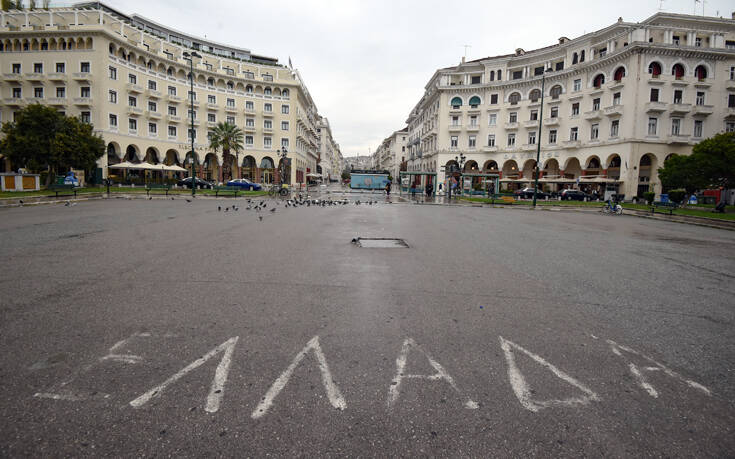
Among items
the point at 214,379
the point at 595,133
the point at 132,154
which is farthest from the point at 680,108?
the point at 132,154

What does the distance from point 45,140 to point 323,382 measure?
40981 millimetres

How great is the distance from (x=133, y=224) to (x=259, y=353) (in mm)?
10481

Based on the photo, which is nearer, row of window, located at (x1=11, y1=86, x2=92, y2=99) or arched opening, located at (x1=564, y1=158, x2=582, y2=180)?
row of window, located at (x1=11, y1=86, x2=92, y2=99)

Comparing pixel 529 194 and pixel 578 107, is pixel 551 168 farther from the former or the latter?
pixel 529 194

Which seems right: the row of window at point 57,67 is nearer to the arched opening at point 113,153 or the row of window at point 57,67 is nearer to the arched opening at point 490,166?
the arched opening at point 113,153

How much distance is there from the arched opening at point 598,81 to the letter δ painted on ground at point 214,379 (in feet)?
169

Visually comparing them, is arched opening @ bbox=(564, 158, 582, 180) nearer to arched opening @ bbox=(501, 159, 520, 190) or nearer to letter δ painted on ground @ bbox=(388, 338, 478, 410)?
arched opening @ bbox=(501, 159, 520, 190)

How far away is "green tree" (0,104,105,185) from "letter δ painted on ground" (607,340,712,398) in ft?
133

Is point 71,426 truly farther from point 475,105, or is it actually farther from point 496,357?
point 475,105

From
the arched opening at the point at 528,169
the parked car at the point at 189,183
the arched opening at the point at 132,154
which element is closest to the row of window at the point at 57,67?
the arched opening at the point at 132,154

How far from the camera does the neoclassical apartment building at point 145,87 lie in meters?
40.8

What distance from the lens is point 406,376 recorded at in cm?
286

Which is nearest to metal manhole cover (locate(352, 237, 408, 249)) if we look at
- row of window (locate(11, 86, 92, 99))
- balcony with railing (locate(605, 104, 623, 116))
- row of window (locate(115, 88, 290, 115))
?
balcony with railing (locate(605, 104, 623, 116))

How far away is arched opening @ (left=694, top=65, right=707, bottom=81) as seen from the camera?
39062 mm
